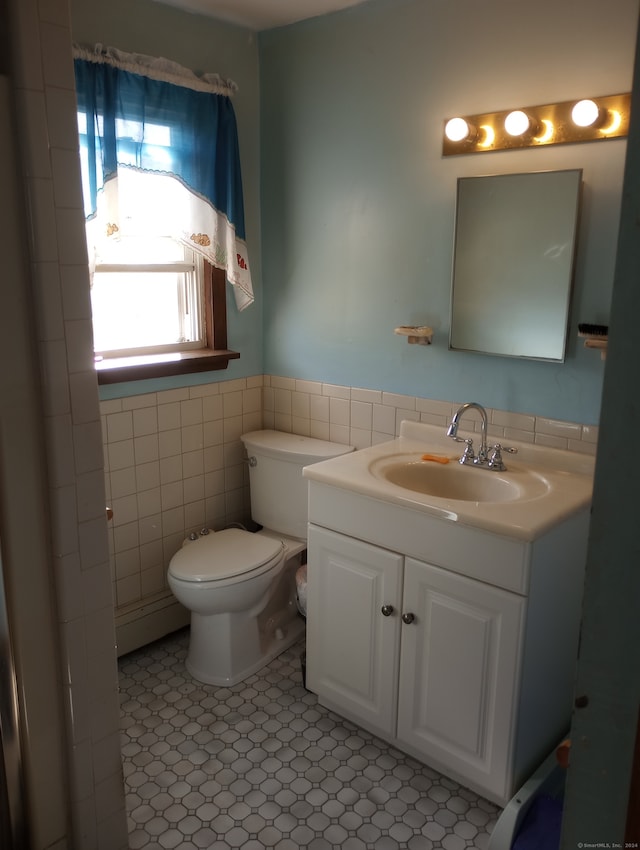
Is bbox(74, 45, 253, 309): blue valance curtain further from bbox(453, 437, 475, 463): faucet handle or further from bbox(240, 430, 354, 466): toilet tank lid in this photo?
bbox(453, 437, 475, 463): faucet handle

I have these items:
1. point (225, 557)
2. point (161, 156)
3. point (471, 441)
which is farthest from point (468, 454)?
point (161, 156)

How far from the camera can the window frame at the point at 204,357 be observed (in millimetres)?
2574

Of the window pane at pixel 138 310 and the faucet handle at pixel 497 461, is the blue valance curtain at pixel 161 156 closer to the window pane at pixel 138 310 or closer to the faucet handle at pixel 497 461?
the window pane at pixel 138 310

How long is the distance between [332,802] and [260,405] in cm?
169

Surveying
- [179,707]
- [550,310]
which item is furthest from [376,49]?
[179,707]

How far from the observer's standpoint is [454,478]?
2.35 m

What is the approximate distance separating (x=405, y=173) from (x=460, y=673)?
1722 millimetres

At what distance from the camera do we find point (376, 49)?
2.54 m

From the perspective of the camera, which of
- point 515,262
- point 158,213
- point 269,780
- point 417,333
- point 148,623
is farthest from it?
point 148,623

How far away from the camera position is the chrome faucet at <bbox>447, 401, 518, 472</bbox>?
2.28 m

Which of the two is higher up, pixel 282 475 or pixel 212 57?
pixel 212 57

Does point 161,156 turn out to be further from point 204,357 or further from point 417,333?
point 417,333

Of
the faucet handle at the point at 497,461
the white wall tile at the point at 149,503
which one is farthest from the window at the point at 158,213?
the faucet handle at the point at 497,461

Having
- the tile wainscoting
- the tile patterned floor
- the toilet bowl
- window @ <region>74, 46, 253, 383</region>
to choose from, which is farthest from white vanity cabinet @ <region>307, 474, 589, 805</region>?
window @ <region>74, 46, 253, 383</region>
